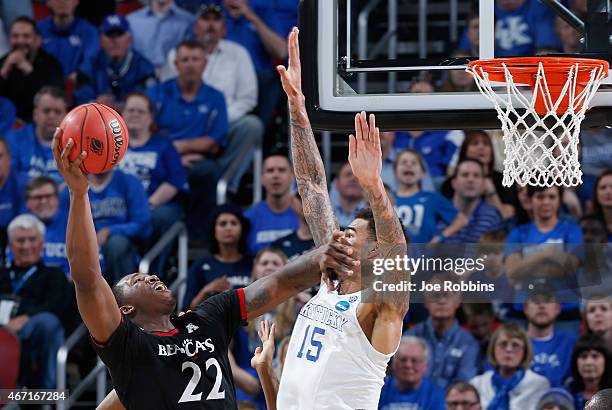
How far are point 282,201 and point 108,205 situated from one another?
1344 mm

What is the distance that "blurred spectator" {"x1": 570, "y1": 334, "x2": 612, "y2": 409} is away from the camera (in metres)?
6.82

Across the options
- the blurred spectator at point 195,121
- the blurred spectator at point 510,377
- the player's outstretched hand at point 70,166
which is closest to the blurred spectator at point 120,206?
the blurred spectator at point 195,121

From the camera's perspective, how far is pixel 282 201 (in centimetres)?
812

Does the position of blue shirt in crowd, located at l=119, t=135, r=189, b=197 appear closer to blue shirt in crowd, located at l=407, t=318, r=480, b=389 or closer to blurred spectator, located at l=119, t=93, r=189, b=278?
blurred spectator, located at l=119, t=93, r=189, b=278

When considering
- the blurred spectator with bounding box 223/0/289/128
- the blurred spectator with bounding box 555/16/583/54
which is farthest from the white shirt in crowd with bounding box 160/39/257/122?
the blurred spectator with bounding box 555/16/583/54

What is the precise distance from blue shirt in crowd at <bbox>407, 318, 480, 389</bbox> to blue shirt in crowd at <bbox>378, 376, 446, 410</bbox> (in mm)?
56

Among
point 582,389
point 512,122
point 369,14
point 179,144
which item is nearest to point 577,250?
point 582,389

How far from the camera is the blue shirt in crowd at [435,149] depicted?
27.3 ft

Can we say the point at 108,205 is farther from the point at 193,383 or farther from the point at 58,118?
the point at 193,383

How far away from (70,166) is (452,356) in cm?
385

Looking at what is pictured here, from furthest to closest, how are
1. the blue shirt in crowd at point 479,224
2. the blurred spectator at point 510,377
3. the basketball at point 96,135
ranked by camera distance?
the blue shirt in crowd at point 479,224
the blurred spectator at point 510,377
the basketball at point 96,135

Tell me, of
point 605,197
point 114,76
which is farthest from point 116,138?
point 114,76

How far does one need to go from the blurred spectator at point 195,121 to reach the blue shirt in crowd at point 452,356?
2.28 metres

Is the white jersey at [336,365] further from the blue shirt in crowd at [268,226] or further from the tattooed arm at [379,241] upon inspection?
the blue shirt in crowd at [268,226]
